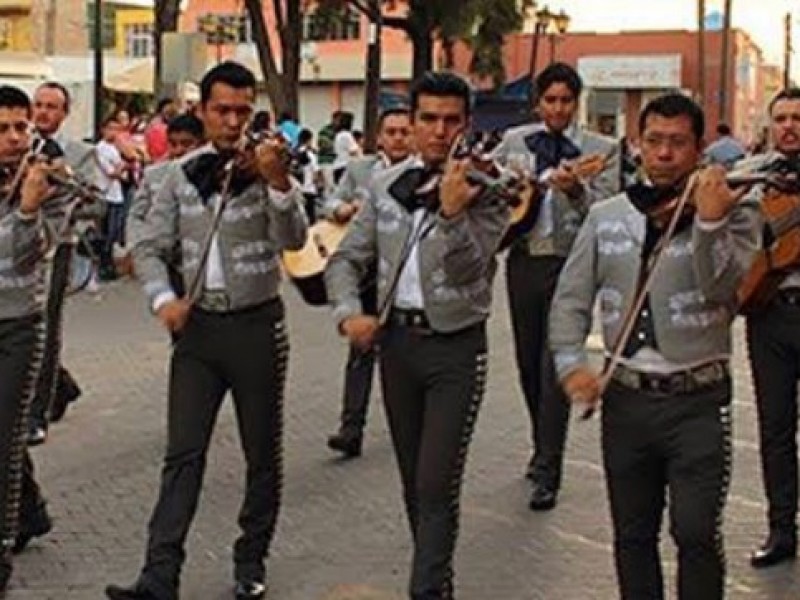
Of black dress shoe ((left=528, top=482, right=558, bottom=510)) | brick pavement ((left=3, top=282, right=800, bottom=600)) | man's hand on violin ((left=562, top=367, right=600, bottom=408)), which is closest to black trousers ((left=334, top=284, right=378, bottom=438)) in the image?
brick pavement ((left=3, top=282, right=800, bottom=600))

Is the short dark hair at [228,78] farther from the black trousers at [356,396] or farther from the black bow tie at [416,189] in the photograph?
the black trousers at [356,396]

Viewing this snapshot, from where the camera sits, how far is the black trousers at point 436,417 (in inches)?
231

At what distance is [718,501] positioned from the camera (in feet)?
17.0

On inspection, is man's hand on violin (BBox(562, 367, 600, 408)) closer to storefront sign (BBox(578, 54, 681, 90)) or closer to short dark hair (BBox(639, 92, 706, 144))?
short dark hair (BBox(639, 92, 706, 144))

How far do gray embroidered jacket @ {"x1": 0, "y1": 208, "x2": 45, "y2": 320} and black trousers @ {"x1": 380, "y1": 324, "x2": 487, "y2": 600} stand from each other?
4.45 feet

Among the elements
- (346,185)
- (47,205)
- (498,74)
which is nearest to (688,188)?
(47,205)

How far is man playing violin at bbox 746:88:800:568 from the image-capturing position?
6883 mm

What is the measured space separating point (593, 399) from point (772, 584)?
2050mm

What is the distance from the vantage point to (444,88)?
5.84m

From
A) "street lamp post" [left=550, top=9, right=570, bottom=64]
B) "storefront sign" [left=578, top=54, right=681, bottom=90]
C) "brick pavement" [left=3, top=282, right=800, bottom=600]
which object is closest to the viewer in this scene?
"brick pavement" [left=3, top=282, right=800, bottom=600]

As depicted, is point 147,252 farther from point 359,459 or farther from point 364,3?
point 364,3

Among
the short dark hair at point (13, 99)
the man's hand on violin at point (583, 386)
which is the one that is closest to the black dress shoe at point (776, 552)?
the man's hand on violin at point (583, 386)

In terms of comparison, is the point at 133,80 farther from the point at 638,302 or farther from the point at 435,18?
the point at 638,302

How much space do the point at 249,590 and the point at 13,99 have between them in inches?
82.5
